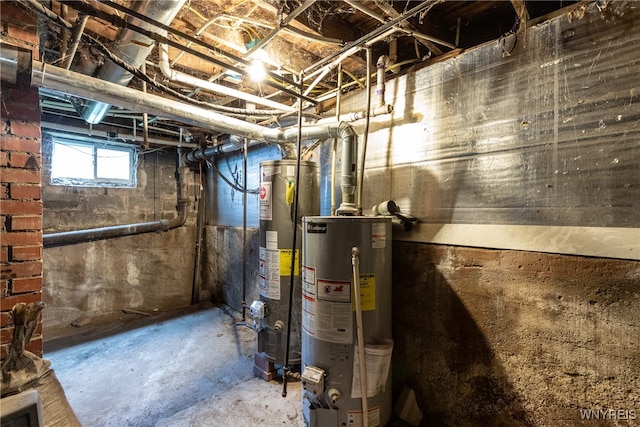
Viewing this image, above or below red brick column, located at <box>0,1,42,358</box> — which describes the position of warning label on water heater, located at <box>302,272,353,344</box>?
below

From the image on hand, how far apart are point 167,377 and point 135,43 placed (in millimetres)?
2234

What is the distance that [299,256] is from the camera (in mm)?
2080

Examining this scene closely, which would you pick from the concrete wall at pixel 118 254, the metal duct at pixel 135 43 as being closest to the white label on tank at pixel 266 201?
the metal duct at pixel 135 43

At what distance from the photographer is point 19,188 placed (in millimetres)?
1299

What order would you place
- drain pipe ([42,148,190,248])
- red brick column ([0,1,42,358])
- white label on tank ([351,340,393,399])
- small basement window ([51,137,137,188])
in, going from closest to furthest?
red brick column ([0,1,42,358]) → white label on tank ([351,340,393,399]) → drain pipe ([42,148,190,248]) → small basement window ([51,137,137,188])

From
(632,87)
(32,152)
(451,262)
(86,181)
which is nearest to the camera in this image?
(632,87)

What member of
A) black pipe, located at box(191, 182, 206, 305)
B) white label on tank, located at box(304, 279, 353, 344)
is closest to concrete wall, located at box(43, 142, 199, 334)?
black pipe, located at box(191, 182, 206, 305)

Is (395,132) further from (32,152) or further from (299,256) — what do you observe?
(32,152)

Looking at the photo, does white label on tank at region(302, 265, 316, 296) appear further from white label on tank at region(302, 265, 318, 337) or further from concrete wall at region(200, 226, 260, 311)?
concrete wall at region(200, 226, 260, 311)

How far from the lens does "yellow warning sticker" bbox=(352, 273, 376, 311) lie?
4.55ft

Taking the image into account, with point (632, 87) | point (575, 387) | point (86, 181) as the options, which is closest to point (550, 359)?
point (575, 387)

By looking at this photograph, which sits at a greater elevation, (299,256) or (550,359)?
(299,256)

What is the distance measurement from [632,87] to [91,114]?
10.5 feet

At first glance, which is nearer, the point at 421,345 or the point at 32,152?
the point at 32,152
